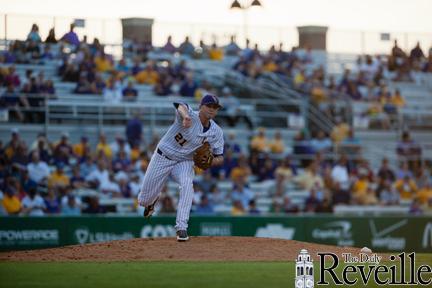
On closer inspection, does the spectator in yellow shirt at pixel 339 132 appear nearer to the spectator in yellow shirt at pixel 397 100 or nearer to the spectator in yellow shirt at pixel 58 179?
the spectator in yellow shirt at pixel 397 100

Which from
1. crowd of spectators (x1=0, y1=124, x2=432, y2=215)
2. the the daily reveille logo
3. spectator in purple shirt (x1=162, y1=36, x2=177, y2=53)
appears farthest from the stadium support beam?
the the daily reveille logo

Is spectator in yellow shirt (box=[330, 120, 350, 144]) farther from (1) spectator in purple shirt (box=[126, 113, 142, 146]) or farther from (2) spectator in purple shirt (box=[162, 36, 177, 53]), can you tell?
(1) spectator in purple shirt (box=[126, 113, 142, 146])

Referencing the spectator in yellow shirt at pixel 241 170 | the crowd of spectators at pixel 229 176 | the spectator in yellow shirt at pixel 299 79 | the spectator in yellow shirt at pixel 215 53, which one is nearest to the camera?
the crowd of spectators at pixel 229 176

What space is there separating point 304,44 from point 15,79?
1082 centimetres

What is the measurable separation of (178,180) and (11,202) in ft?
27.9

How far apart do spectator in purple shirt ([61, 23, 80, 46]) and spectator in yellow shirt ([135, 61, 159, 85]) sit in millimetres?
1781

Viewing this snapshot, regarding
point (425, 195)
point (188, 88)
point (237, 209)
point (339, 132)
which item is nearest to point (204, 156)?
point (237, 209)

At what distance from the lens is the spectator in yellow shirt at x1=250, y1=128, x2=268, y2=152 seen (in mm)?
26156

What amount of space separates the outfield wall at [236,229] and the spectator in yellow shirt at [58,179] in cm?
136

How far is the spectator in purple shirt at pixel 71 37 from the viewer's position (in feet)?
86.9

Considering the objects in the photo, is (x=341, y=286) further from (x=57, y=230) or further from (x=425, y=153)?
(x=425, y=153)

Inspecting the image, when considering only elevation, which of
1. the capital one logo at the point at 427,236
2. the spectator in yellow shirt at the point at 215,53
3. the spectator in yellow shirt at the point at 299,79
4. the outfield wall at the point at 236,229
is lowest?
the capital one logo at the point at 427,236

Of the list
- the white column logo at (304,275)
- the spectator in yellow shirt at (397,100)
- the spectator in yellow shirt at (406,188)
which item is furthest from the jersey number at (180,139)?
the spectator in yellow shirt at (397,100)

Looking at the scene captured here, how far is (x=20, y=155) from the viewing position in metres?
22.5
